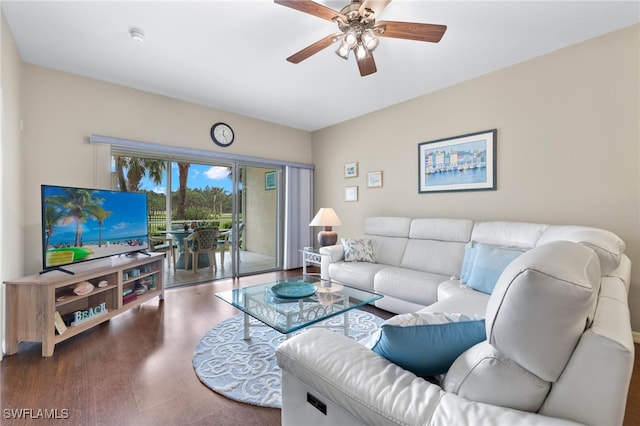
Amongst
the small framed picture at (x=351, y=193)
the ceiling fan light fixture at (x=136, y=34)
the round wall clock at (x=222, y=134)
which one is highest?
the ceiling fan light fixture at (x=136, y=34)

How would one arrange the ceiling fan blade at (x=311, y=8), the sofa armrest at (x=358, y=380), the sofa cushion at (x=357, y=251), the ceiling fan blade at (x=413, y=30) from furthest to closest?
the sofa cushion at (x=357, y=251) → the ceiling fan blade at (x=413, y=30) → the ceiling fan blade at (x=311, y=8) → the sofa armrest at (x=358, y=380)

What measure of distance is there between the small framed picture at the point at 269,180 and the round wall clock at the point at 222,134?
860 millimetres

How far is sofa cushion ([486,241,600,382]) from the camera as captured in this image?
0.64m

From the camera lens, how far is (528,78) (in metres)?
2.78

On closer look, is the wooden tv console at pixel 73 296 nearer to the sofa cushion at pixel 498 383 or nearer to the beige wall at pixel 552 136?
the sofa cushion at pixel 498 383

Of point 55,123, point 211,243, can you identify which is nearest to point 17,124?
point 55,123

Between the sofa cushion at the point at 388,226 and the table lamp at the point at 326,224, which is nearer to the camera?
the sofa cushion at the point at 388,226

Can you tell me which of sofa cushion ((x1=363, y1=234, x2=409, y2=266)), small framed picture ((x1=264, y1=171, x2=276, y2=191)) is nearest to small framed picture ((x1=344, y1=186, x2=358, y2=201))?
sofa cushion ((x1=363, y1=234, x2=409, y2=266))

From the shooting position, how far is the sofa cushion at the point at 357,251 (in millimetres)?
3463

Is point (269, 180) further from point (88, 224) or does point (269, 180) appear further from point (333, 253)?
point (88, 224)

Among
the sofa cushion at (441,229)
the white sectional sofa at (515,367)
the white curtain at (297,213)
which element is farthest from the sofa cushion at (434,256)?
the white curtain at (297,213)

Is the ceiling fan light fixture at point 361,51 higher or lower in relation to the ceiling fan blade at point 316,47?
lower

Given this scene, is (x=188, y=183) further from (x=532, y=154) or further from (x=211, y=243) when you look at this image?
(x=532, y=154)

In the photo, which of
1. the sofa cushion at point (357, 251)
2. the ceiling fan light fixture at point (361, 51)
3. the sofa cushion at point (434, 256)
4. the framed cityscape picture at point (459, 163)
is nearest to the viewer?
the ceiling fan light fixture at point (361, 51)
